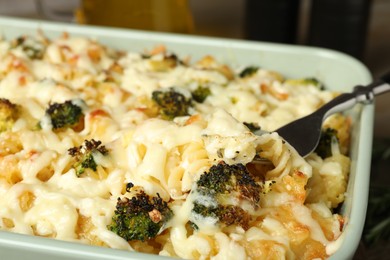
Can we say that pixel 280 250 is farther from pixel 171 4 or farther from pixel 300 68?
pixel 171 4

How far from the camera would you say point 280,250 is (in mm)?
1729

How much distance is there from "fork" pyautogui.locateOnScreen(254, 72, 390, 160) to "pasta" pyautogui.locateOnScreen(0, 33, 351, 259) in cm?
6

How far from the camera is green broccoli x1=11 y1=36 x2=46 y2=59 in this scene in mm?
2785

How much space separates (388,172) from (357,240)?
1326 millimetres

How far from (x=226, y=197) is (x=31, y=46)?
1.37 metres

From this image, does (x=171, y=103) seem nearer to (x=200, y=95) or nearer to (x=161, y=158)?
(x=200, y=95)

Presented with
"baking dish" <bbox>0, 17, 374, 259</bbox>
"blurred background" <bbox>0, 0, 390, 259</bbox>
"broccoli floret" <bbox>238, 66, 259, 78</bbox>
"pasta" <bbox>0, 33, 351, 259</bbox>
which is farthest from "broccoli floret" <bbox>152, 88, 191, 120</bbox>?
"blurred background" <bbox>0, 0, 390, 259</bbox>

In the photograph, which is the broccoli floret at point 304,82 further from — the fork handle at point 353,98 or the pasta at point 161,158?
the fork handle at point 353,98

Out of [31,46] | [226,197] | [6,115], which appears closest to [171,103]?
[6,115]

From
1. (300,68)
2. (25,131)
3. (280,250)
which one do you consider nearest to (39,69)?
(25,131)

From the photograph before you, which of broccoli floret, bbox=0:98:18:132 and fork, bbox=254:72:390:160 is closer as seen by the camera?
fork, bbox=254:72:390:160

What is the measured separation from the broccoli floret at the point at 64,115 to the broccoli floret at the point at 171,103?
0.27 m

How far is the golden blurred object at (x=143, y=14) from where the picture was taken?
3465 millimetres

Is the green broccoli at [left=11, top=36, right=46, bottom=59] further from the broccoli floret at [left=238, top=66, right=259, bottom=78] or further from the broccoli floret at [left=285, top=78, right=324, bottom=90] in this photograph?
the broccoli floret at [left=285, top=78, right=324, bottom=90]
